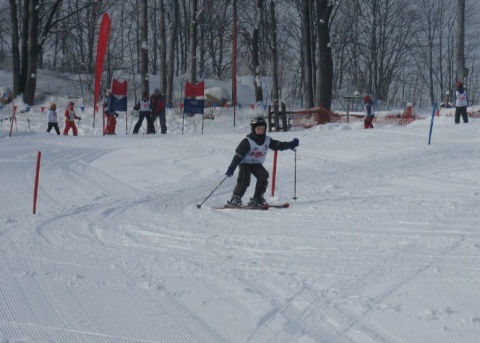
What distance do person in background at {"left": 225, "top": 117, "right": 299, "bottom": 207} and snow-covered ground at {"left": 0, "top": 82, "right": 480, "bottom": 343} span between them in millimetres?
455

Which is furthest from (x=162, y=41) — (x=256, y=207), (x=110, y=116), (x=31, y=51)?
(x=256, y=207)

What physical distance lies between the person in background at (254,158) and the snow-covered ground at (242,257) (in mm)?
455

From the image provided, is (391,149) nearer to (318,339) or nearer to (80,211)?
(80,211)

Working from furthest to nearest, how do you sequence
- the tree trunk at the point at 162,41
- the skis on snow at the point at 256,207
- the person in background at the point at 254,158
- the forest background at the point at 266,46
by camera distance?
the forest background at the point at 266,46 → the tree trunk at the point at 162,41 → the person in background at the point at 254,158 → the skis on snow at the point at 256,207

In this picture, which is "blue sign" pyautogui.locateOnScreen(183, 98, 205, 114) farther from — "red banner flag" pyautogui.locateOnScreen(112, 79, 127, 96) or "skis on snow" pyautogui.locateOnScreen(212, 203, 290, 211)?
"skis on snow" pyautogui.locateOnScreen(212, 203, 290, 211)

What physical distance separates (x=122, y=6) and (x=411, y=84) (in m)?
29.9

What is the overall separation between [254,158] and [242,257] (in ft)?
10.4

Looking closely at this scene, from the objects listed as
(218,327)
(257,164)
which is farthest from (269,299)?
(257,164)

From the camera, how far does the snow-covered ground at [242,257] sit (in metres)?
4.43

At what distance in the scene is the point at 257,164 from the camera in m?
9.30

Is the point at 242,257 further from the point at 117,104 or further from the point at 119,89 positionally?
the point at 119,89

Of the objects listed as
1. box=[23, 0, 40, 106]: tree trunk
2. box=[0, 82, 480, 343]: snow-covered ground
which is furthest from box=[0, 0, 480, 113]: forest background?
box=[0, 82, 480, 343]: snow-covered ground

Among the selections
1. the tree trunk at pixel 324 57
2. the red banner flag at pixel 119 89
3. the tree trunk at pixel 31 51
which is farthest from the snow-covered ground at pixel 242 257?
the tree trunk at pixel 31 51

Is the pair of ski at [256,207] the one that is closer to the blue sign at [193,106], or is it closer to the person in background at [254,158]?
the person in background at [254,158]
